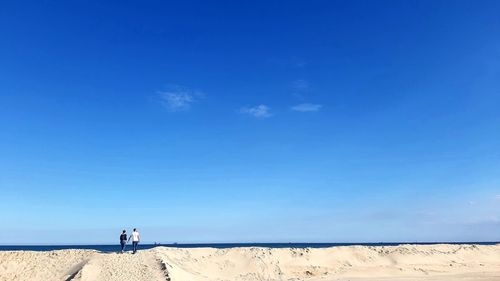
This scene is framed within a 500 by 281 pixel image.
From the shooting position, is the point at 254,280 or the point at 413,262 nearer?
the point at 254,280

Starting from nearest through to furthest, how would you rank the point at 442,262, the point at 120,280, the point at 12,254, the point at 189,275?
the point at 120,280 → the point at 189,275 → the point at 12,254 → the point at 442,262

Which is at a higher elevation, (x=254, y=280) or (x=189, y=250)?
(x=189, y=250)

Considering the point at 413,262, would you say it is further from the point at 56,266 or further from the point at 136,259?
the point at 56,266

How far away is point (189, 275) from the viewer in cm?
2556

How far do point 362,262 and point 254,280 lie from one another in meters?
9.48

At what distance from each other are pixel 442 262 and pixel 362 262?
7.83 meters

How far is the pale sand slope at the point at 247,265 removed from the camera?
25234mm

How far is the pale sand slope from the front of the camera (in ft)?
82.8

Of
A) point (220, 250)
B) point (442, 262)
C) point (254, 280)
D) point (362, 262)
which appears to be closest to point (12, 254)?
point (220, 250)

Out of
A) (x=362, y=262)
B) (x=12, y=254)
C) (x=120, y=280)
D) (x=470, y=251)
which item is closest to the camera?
(x=120, y=280)

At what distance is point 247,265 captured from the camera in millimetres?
28609

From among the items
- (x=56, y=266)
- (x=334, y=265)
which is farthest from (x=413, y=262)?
(x=56, y=266)

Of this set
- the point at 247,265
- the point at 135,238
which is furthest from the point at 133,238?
the point at 247,265

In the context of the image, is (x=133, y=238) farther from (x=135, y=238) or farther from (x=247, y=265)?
(x=247, y=265)
